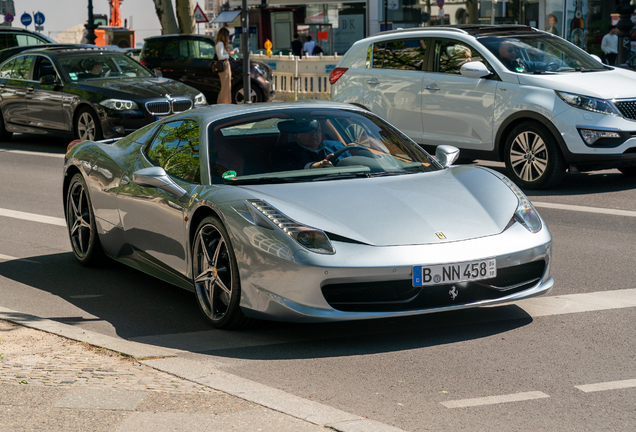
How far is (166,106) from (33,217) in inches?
237

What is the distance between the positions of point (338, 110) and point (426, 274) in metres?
1.90

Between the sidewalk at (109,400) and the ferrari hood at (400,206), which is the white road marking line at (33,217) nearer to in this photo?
the ferrari hood at (400,206)

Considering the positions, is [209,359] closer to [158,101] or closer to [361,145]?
[361,145]

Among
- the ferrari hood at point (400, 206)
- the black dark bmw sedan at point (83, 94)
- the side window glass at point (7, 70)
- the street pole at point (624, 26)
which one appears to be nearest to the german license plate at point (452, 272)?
the ferrari hood at point (400, 206)

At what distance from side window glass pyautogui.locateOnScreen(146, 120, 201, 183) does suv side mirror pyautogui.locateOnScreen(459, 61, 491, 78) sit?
17.7ft

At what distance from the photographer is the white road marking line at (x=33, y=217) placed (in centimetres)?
955

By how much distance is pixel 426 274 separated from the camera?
4945mm

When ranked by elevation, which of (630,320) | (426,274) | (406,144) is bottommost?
(630,320)

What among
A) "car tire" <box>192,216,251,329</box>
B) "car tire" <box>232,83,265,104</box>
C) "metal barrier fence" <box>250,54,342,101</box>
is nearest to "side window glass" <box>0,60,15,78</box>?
"car tire" <box>232,83,265,104</box>

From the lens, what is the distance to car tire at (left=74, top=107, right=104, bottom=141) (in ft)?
50.3

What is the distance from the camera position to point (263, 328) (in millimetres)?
5566

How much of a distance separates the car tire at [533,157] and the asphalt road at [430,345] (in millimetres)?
2511

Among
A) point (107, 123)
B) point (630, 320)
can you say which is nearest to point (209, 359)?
point (630, 320)

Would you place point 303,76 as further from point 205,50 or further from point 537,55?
point 537,55
